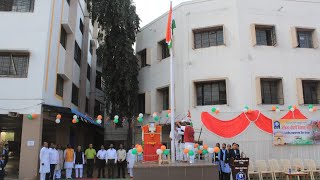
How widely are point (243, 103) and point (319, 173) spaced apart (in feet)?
16.0

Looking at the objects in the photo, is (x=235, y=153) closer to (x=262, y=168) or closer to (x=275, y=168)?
(x=262, y=168)

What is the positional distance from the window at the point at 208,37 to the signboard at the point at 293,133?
5.60 meters

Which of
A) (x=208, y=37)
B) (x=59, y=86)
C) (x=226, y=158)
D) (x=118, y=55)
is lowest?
(x=226, y=158)

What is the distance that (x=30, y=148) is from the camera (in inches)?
603

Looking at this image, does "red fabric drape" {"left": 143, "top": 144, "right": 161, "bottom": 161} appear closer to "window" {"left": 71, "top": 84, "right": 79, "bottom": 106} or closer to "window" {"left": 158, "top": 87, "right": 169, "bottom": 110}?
"window" {"left": 158, "top": 87, "right": 169, "bottom": 110}

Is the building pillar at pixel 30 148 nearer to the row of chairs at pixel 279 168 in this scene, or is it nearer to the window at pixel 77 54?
the window at pixel 77 54

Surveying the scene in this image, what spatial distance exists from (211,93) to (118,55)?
6.79m

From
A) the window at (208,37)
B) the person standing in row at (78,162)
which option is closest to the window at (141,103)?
the window at (208,37)

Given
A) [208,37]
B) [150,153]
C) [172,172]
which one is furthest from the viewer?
[208,37]

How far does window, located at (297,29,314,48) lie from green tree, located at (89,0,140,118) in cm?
1020

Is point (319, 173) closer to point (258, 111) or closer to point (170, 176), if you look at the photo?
point (258, 111)

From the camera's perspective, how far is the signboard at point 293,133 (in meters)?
16.6

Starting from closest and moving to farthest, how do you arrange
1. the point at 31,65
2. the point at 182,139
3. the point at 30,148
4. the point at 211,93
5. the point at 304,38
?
1. the point at 182,139
2. the point at 30,148
3. the point at 31,65
4. the point at 211,93
5. the point at 304,38

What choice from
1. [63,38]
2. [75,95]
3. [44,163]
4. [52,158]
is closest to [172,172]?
[44,163]
